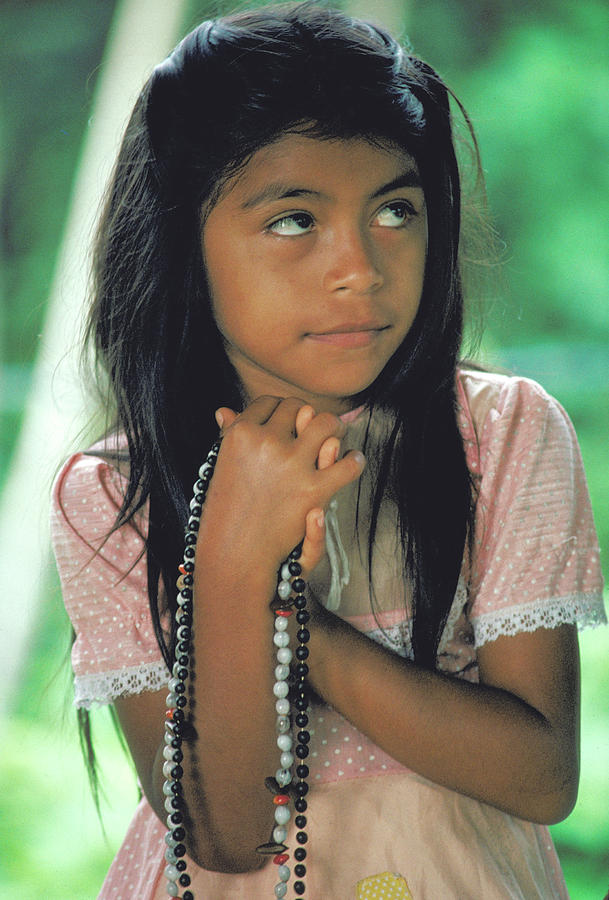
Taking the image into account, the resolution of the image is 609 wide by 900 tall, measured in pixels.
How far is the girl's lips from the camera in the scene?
673mm

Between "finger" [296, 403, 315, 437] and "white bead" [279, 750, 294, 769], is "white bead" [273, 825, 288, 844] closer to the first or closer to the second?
"white bead" [279, 750, 294, 769]

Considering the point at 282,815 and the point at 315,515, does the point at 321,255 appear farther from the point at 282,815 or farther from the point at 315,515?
the point at 282,815

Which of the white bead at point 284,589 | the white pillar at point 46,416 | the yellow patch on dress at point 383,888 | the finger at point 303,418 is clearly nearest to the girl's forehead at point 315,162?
the finger at point 303,418

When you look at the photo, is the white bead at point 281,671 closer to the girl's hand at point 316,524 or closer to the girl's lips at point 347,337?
the girl's hand at point 316,524

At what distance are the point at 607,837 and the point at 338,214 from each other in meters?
0.99

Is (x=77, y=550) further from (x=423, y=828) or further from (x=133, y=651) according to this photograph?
(x=423, y=828)

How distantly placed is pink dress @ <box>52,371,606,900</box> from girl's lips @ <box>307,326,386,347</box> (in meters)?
0.14

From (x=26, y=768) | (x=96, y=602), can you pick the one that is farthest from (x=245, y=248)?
(x=26, y=768)

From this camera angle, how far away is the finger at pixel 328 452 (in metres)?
0.64

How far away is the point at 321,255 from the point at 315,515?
174mm

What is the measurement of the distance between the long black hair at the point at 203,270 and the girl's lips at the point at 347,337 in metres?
0.12

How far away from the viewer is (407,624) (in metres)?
0.76

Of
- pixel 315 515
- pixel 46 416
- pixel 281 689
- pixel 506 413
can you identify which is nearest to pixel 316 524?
pixel 315 515

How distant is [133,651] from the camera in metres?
0.76
